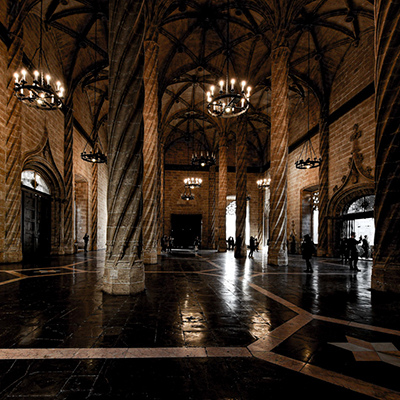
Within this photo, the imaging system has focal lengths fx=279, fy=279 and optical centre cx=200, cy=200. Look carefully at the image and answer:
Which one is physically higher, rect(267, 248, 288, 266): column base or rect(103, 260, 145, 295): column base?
rect(103, 260, 145, 295): column base

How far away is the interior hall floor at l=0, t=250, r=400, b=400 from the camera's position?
223 centimetres

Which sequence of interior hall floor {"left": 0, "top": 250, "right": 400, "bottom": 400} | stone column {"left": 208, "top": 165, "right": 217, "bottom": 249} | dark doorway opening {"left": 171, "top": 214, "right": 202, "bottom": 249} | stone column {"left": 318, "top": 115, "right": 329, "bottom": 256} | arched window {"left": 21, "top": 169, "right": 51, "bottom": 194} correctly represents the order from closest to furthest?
interior hall floor {"left": 0, "top": 250, "right": 400, "bottom": 400} < arched window {"left": 21, "top": 169, "right": 51, "bottom": 194} < stone column {"left": 318, "top": 115, "right": 329, "bottom": 256} < stone column {"left": 208, "top": 165, "right": 217, "bottom": 249} < dark doorway opening {"left": 171, "top": 214, "right": 202, "bottom": 249}

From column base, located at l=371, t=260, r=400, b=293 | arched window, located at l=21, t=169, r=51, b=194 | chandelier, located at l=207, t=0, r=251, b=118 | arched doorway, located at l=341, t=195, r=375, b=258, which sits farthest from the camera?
arched doorway, located at l=341, t=195, r=375, b=258

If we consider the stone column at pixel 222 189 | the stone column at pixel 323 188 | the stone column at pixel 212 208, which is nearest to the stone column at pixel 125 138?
the stone column at pixel 323 188

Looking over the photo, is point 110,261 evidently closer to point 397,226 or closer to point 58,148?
point 397,226

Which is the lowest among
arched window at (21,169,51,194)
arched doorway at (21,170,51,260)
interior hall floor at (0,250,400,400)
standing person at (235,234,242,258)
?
standing person at (235,234,242,258)

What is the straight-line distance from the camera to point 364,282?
7.59 meters

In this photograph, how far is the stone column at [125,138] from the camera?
5.73 meters

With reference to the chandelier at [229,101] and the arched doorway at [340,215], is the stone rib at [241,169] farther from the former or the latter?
the chandelier at [229,101]

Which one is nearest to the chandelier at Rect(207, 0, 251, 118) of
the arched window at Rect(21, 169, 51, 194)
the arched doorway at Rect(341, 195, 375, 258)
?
the arched doorway at Rect(341, 195, 375, 258)

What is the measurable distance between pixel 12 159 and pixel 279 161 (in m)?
10.7

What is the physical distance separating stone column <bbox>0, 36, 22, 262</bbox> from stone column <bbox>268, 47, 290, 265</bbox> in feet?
33.7

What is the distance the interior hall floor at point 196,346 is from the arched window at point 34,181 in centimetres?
894

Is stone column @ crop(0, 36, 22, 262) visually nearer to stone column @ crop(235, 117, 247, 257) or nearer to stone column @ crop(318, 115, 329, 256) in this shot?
stone column @ crop(235, 117, 247, 257)
